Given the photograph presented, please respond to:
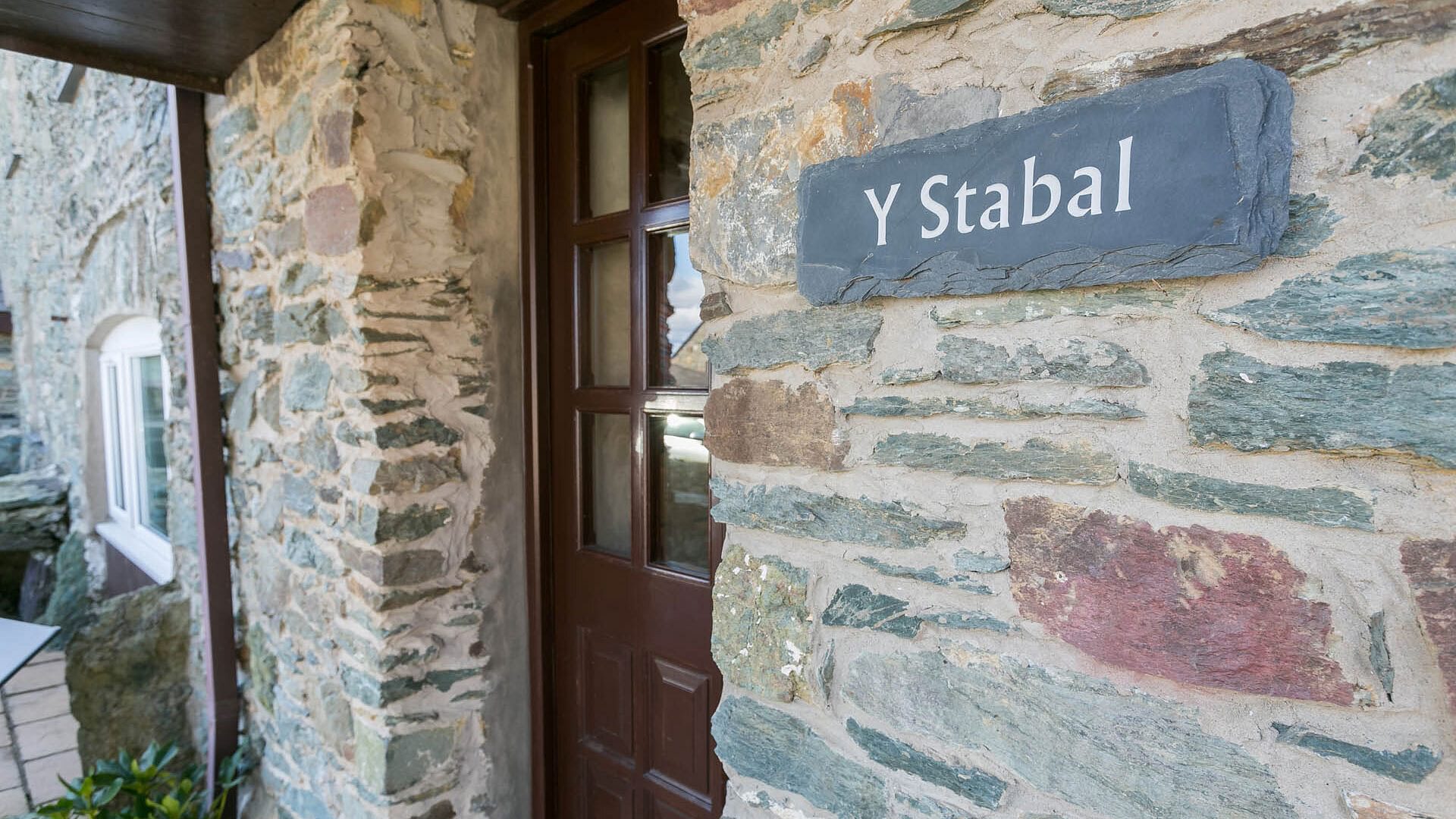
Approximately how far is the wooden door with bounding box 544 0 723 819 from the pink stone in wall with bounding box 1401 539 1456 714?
46.1 inches

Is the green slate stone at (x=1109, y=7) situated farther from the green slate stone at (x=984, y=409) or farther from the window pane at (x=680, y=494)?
the window pane at (x=680, y=494)

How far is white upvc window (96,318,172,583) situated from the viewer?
4262mm

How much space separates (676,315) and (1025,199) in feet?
3.43

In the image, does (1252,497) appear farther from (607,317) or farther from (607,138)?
(607,138)

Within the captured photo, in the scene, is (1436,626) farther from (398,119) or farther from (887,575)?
(398,119)

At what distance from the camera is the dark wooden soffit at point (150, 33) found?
212 centimetres

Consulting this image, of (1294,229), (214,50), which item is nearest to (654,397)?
(1294,229)

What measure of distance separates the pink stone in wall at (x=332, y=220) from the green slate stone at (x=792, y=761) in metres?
1.55

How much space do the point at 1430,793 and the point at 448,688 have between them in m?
2.12

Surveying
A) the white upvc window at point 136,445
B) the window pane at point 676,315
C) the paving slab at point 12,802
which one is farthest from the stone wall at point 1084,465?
the white upvc window at point 136,445

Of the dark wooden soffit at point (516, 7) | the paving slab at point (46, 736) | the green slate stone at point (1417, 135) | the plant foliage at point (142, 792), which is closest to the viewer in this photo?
the green slate stone at point (1417, 135)

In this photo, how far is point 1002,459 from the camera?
945 millimetres

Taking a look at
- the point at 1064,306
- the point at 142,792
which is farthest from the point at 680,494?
the point at 142,792

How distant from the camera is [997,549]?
960mm
